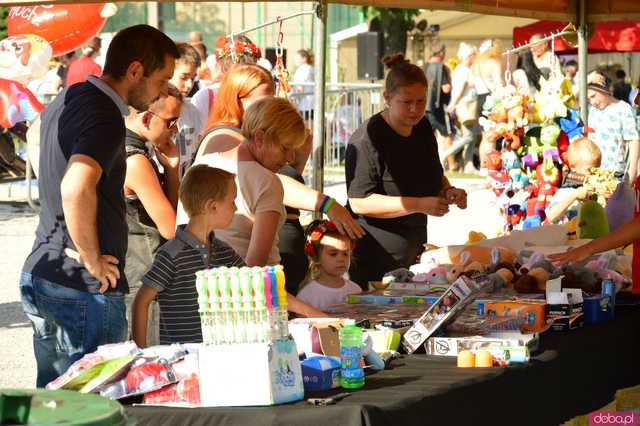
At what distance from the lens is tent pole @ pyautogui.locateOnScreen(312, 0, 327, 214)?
6422 mm

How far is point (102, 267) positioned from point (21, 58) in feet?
28.4

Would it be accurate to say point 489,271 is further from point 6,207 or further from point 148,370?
→ point 6,207

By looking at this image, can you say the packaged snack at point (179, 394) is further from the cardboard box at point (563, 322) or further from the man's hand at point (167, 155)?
the man's hand at point (167, 155)

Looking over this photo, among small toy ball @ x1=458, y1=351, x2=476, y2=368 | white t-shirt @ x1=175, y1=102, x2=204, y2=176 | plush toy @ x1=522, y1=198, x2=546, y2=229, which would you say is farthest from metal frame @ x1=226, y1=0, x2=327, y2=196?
small toy ball @ x1=458, y1=351, x2=476, y2=368

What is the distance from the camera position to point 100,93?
357cm

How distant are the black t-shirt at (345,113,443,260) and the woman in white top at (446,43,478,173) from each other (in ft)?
37.8

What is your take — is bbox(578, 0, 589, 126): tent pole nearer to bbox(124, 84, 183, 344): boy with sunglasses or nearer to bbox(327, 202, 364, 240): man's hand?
bbox(124, 84, 183, 344): boy with sunglasses

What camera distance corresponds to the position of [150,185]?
14.8ft

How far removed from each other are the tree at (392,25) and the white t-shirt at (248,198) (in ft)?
58.9

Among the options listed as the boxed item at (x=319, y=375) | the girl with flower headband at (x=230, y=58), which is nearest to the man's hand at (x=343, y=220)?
the boxed item at (x=319, y=375)

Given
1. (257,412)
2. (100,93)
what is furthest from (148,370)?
(100,93)

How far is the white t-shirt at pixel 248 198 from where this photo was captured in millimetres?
4062

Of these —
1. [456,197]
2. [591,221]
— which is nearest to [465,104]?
[591,221]

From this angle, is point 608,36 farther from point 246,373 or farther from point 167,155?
point 246,373
